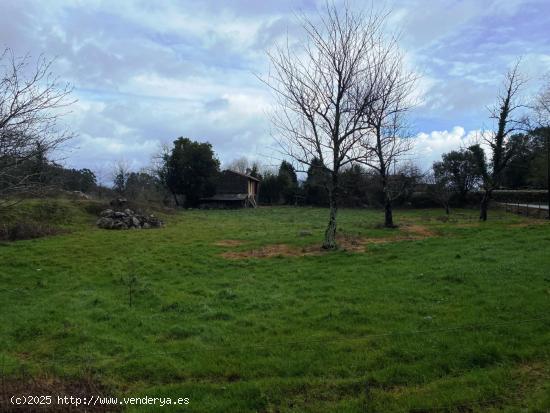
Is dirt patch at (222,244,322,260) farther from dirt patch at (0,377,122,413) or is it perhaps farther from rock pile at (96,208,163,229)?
rock pile at (96,208,163,229)

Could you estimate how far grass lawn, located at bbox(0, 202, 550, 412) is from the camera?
195 inches

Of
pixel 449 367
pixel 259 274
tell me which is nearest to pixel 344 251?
pixel 259 274

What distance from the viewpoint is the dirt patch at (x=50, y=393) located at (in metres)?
4.34

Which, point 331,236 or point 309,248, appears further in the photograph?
point 309,248

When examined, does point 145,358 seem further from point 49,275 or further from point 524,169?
point 524,169

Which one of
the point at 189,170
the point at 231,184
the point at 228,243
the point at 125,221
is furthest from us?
the point at 231,184

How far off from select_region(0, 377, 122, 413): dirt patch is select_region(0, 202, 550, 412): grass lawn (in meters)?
0.06

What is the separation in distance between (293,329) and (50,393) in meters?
3.68

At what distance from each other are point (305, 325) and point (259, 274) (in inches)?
195

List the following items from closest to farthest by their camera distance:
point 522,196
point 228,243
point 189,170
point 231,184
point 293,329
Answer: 1. point 293,329
2. point 228,243
3. point 522,196
4. point 189,170
5. point 231,184

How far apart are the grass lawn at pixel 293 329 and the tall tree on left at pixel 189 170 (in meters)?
38.8

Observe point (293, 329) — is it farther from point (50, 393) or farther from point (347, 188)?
point (347, 188)

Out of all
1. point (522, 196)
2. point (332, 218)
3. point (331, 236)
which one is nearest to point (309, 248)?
point (331, 236)

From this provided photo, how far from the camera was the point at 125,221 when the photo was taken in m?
26.6
